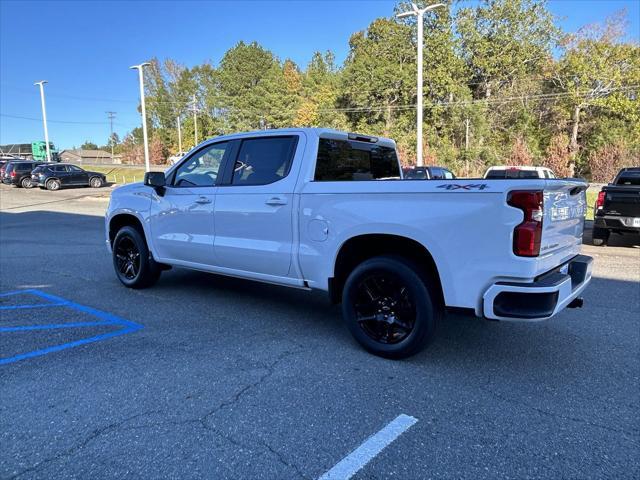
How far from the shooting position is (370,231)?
3793 millimetres

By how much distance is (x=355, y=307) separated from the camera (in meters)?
4.08

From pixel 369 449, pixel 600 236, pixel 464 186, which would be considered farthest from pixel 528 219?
pixel 600 236

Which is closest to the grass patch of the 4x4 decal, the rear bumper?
the 4x4 decal

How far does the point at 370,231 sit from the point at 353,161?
131 centimetres

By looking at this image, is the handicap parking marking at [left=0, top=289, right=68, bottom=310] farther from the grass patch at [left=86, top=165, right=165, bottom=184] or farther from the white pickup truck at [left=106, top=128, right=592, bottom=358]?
the grass patch at [left=86, top=165, right=165, bottom=184]

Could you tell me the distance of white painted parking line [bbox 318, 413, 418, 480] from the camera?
2.48 meters

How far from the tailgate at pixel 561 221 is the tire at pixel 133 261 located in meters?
4.68

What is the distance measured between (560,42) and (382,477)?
170 ft

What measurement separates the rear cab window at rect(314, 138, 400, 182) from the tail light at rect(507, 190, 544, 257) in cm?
185

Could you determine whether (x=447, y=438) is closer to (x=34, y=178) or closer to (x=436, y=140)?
(x=34, y=178)

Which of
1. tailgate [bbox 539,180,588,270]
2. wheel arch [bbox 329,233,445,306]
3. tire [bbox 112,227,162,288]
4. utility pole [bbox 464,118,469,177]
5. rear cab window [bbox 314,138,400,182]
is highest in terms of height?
utility pole [bbox 464,118,469,177]

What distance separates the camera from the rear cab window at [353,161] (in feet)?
14.8

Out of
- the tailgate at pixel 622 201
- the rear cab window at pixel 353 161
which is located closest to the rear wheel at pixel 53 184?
the rear cab window at pixel 353 161

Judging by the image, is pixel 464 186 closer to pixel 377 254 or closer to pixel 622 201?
pixel 377 254
